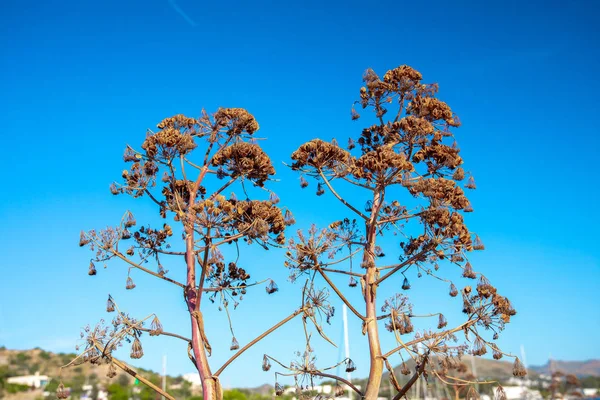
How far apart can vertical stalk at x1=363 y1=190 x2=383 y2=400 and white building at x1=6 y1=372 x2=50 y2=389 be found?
7747 cm

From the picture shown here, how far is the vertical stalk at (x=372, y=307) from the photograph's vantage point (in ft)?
33.2

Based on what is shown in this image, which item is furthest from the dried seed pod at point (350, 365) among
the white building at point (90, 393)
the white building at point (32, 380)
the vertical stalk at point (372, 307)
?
the white building at point (32, 380)

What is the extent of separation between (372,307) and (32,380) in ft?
268

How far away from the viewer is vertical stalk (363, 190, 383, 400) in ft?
33.2

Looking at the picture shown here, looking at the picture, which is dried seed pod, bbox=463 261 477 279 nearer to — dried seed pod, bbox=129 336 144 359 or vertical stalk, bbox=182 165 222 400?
vertical stalk, bbox=182 165 222 400

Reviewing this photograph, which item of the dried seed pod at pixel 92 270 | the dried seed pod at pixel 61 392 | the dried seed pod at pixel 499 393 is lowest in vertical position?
the dried seed pod at pixel 499 393

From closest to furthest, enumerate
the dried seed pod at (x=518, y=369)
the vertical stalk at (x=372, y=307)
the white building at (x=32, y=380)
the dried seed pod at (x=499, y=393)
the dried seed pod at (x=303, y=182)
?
the dried seed pod at (x=499, y=393), the dried seed pod at (x=518, y=369), the vertical stalk at (x=372, y=307), the dried seed pod at (x=303, y=182), the white building at (x=32, y=380)

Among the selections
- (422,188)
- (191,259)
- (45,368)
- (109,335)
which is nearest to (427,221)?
(422,188)

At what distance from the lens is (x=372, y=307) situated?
10742mm

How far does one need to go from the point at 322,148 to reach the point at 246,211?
1.87m

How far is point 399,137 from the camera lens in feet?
39.3

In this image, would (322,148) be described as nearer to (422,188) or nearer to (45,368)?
(422,188)

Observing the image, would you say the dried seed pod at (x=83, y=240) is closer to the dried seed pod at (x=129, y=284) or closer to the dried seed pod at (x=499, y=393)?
the dried seed pod at (x=129, y=284)

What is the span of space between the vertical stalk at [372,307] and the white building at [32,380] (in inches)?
3050
